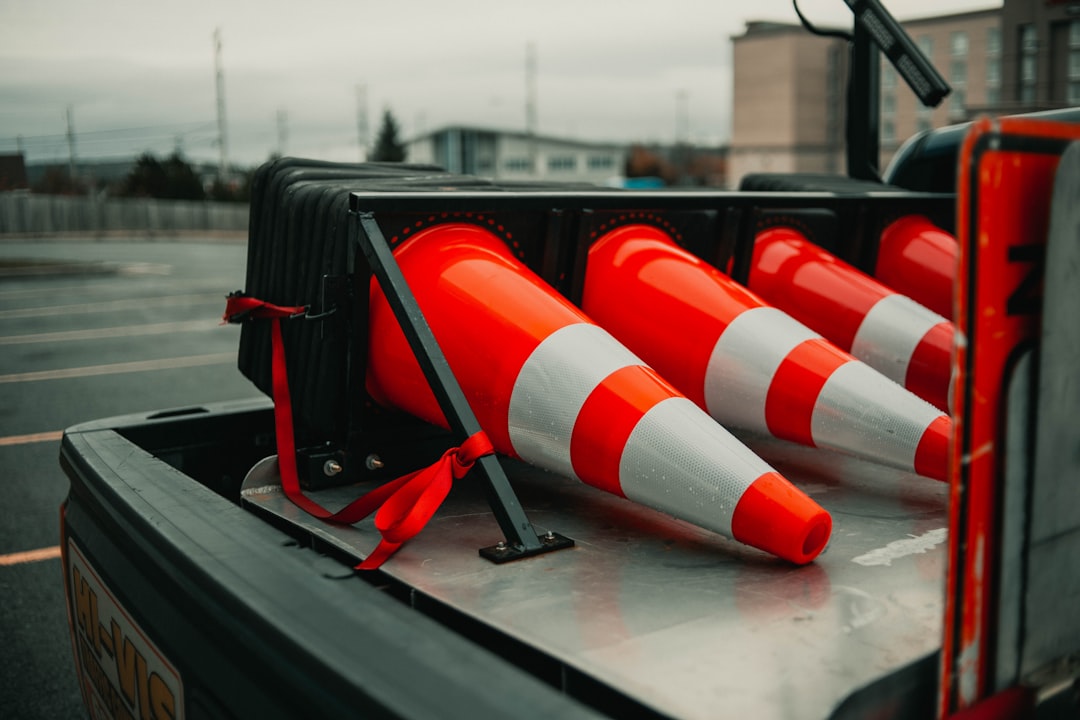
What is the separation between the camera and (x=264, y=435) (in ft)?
8.82

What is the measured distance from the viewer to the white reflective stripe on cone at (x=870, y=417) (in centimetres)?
202

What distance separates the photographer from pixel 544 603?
5.13 ft

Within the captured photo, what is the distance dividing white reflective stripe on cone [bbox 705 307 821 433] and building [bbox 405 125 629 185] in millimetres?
72145

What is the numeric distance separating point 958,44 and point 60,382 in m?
7.82

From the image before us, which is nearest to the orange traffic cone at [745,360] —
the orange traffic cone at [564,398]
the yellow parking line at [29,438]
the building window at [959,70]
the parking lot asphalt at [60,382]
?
the orange traffic cone at [564,398]

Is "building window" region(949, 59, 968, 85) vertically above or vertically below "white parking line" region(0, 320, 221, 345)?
above

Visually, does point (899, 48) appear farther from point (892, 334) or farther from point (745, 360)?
point (745, 360)

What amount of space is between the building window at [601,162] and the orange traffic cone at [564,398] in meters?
85.2

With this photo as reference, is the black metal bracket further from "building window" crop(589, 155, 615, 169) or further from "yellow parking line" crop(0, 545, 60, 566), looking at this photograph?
"building window" crop(589, 155, 615, 169)

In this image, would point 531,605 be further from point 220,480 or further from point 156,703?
point 220,480

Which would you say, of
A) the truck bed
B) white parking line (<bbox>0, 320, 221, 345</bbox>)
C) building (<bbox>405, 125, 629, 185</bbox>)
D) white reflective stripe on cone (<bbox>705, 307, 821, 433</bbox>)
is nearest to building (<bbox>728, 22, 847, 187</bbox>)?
building (<bbox>405, 125, 629, 185</bbox>)

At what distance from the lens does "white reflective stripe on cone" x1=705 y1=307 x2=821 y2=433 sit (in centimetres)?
219

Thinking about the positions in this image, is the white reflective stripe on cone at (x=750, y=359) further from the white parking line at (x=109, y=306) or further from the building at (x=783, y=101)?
the building at (x=783, y=101)

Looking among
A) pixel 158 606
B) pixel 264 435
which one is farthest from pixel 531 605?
pixel 264 435
